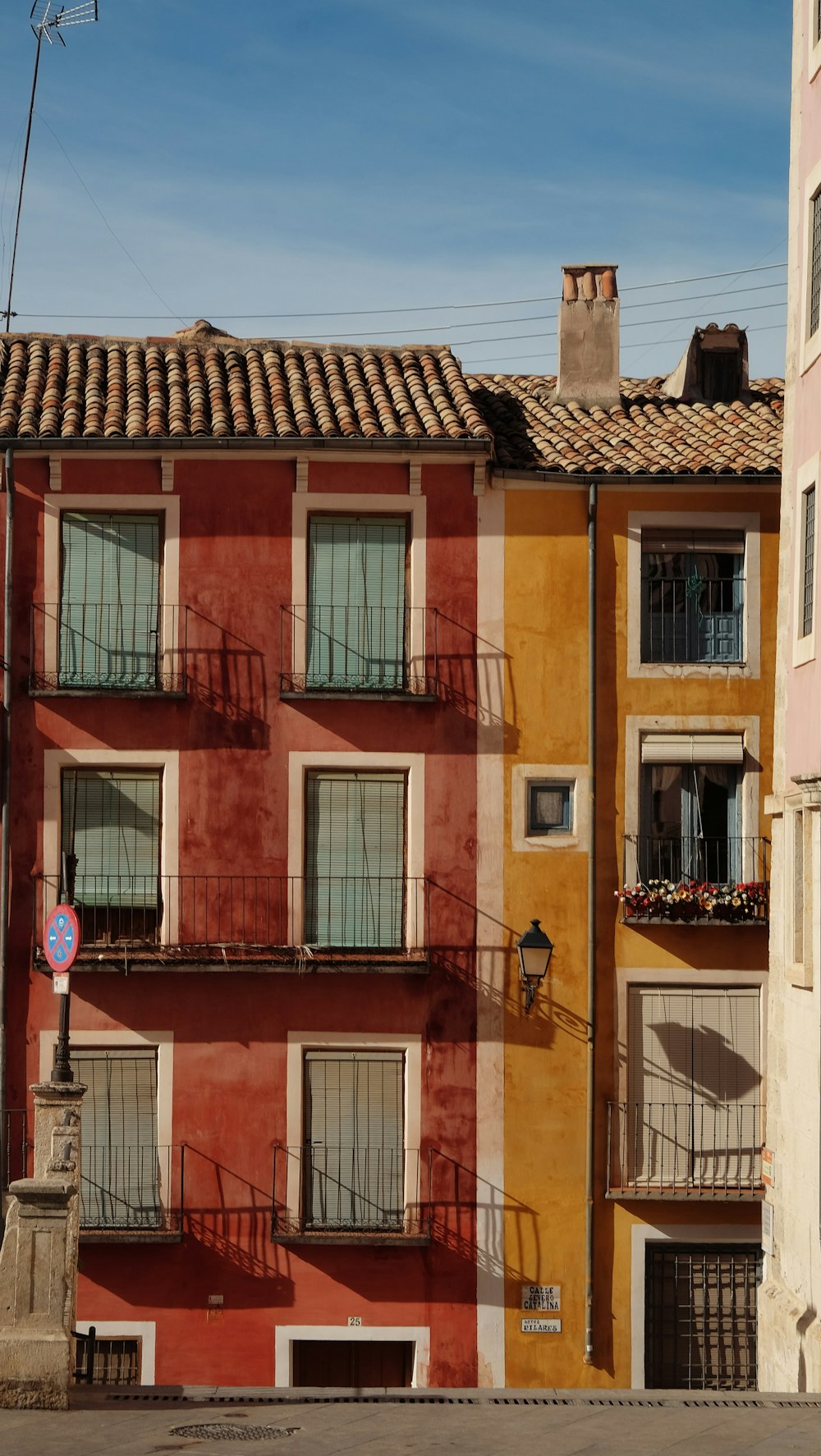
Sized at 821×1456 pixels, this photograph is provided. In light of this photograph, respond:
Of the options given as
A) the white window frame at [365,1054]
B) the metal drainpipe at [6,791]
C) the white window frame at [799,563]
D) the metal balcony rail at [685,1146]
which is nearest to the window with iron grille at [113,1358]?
the metal drainpipe at [6,791]

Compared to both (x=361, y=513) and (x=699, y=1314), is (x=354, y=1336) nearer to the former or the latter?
(x=699, y=1314)

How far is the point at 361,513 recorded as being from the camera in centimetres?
2180

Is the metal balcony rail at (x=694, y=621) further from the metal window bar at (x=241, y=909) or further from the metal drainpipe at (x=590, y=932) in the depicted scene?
the metal window bar at (x=241, y=909)

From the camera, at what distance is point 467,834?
2150 cm

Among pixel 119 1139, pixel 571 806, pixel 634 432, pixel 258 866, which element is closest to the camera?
pixel 119 1139

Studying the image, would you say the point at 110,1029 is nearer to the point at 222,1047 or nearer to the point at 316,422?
the point at 222,1047

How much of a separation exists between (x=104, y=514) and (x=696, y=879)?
8477mm

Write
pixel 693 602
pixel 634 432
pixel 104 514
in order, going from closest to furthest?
pixel 104 514 → pixel 693 602 → pixel 634 432

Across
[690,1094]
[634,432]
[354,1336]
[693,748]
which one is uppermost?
[634,432]

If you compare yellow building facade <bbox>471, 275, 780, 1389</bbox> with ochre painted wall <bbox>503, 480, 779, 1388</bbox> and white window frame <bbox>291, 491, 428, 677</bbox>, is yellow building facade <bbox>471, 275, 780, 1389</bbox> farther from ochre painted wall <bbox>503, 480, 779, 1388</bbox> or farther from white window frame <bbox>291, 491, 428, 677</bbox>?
white window frame <bbox>291, 491, 428, 677</bbox>

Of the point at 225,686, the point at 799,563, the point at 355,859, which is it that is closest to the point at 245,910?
the point at 355,859

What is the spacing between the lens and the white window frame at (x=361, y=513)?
21.6 metres

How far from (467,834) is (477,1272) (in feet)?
16.9

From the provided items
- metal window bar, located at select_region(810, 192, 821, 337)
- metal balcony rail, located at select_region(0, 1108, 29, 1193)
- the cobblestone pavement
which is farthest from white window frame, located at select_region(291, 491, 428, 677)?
the cobblestone pavement
